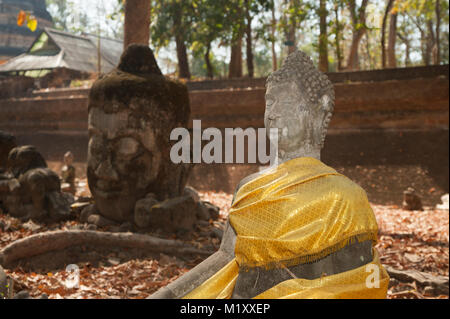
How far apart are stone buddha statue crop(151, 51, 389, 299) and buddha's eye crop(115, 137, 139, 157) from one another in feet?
12.5

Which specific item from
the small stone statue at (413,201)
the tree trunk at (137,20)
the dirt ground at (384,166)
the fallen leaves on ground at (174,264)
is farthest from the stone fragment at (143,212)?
the small stone statue at (413,201)

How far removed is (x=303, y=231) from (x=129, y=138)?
4.20 meters

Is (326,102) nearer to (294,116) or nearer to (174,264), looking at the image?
(294,116)

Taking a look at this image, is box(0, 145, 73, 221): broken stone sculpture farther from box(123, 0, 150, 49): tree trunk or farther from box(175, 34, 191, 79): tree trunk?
box(175, 34, 191, 79): tree trunk

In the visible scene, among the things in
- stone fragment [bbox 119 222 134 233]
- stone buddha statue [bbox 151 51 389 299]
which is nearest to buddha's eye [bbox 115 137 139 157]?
stone fragment [bbox 119 222 134 233]

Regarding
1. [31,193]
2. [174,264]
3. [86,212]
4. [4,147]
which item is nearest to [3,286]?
[174,264]

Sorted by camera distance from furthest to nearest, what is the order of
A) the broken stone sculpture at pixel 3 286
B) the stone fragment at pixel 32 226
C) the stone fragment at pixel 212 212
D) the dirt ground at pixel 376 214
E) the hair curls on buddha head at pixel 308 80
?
the stone fragment at pixel 212 212
the stone fragment at pixel 32 226
the dirt ground at pixel 376 214
the broken stone sculpture at pixel 3 286
the hair curls on buddha head at pixel 308 80

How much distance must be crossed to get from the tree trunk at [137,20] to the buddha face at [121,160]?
215 cm

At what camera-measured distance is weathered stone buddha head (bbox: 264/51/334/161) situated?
166 centimetres

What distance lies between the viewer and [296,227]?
4.75 feet

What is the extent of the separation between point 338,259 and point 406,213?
249 inches

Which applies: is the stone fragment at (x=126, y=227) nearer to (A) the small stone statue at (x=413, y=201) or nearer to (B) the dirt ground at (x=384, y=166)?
(B) the dirt ground at (x=384, y=166)

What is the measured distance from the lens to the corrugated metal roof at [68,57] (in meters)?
17.4
